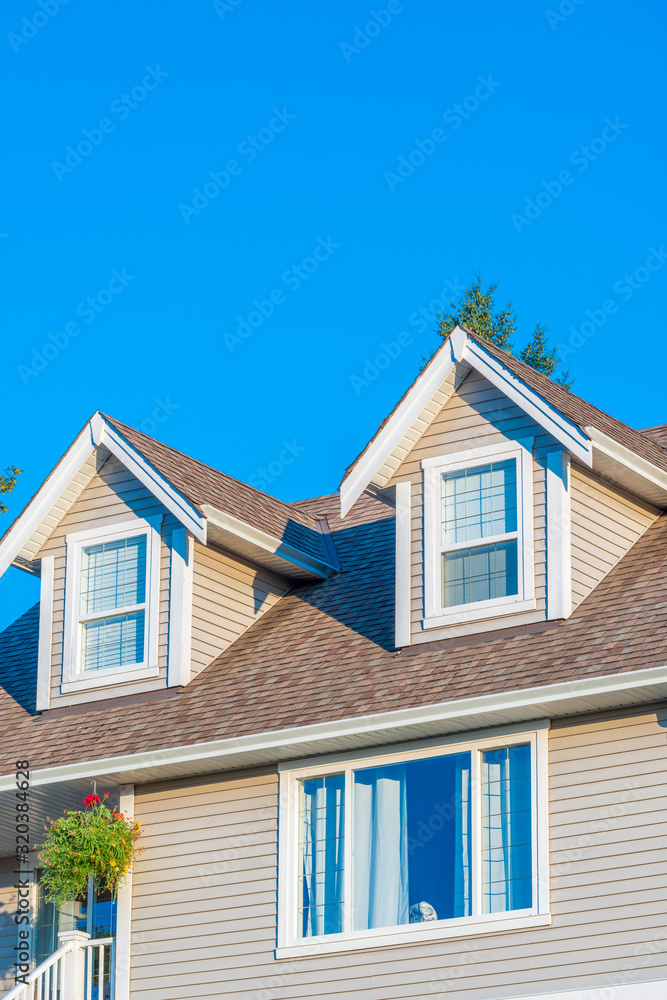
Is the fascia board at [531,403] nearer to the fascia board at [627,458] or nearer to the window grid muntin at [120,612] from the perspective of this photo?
the fascia board at [627,458]

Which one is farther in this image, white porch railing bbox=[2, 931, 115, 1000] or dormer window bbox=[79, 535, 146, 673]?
dormer window bbox=[79, 535, 146, 673]

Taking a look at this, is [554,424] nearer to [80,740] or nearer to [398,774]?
[398,774]

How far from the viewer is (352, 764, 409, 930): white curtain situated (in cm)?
1447

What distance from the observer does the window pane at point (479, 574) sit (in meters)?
15.3

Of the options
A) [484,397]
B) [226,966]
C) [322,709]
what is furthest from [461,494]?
[226,966]

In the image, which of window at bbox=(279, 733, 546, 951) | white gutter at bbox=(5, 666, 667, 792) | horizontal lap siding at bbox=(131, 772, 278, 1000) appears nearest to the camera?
white gutter at bbox=(5, 666, 667, 792)

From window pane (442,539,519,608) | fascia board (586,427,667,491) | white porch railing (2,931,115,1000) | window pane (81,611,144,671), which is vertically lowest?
white porch railing (2,931,115,1000)

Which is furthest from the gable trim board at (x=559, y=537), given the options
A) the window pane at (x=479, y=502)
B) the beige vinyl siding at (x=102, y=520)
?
the beige vinyl siding at (x=102, y=520)

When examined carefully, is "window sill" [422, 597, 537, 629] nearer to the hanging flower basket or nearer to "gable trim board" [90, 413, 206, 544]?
"gable trim board" [90, 413, 206, 544]

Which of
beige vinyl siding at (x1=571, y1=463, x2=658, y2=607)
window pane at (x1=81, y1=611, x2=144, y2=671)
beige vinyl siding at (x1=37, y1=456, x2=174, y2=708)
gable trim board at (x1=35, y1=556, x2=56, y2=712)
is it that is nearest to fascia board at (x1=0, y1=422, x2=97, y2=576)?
beige vinyl siding at (x1=37, y1=456, x2=174, y2=708)

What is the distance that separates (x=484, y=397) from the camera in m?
16.1

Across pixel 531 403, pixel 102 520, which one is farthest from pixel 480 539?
pixel 102 520

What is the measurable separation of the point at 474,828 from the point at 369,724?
1373 mm

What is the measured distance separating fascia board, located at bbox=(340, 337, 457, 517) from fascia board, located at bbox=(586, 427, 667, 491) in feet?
6.18
